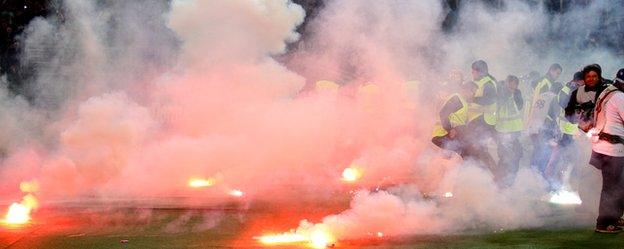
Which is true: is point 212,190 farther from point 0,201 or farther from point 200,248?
point 200,248

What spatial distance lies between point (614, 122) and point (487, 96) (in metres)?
2.67

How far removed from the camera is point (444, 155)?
10789 mm

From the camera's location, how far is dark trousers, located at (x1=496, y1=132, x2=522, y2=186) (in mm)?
10016

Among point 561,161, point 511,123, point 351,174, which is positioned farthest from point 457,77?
point 351,174

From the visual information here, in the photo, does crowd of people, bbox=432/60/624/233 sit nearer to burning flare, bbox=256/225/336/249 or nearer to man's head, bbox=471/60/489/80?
man's head, bbox=471/60/489/80

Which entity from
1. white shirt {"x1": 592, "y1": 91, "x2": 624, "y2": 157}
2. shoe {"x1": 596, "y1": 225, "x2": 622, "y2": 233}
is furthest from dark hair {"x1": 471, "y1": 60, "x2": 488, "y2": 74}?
shoe {"x1": 596, "y1": 225, "x2": 622, "y2": 233}

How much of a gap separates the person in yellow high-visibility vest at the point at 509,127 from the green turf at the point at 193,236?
2690 millimetres

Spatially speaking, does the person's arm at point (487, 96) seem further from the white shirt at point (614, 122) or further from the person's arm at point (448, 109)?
the white shirt at point (614, 122)

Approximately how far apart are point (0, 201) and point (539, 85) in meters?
7.38

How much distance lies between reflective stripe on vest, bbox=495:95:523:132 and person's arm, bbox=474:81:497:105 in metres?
0.42

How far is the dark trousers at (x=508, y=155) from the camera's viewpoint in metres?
10.0

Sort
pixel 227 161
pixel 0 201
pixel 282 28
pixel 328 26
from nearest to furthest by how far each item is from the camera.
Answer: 1. pixel 0 201
2. pixel 282 28
3. pixel 227 161
4. pixel 328 26

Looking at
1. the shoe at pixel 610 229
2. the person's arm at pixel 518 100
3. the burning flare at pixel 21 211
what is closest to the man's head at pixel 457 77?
the person's arm at pixel 518 100

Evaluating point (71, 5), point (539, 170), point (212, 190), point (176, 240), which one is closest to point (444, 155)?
point (539, 170)
